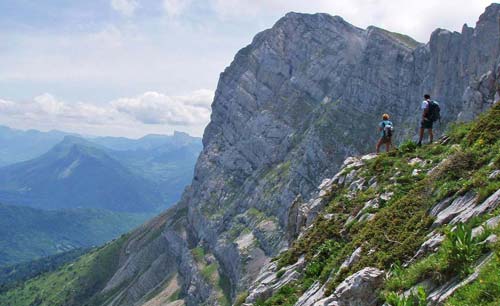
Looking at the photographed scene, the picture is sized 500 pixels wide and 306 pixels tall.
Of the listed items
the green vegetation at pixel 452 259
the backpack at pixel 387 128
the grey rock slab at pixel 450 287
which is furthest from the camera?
the backpack at pixel 387 128

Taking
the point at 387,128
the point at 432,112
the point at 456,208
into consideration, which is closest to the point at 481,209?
the point at 456,208

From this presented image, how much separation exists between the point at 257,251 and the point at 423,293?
594 ft

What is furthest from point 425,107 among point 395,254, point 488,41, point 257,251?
point 257,251

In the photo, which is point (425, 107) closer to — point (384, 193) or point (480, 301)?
point (384, 193)

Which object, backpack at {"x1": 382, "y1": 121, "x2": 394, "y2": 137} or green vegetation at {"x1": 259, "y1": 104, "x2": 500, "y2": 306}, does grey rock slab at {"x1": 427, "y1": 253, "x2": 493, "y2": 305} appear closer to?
green vegetation at {"x1": 259, "y1": 104, "x2": 500, "y2": 306}

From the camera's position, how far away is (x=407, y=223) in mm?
23172

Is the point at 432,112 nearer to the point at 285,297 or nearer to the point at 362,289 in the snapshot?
the point at 285,297

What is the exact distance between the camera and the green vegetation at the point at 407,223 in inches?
671

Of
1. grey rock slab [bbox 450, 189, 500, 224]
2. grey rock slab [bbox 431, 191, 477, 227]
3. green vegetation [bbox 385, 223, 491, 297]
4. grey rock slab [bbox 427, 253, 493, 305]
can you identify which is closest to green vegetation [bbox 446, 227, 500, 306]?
grey rock slab [bbox 427, 253, 493, 305]

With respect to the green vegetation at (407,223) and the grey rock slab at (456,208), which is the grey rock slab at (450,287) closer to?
the green vegetation at (407,223)

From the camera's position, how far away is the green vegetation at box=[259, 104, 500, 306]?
55.9 ft

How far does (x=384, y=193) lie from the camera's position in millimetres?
31000

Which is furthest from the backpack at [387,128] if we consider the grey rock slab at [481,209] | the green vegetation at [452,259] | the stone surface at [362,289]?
the green vegetation at [452,259]

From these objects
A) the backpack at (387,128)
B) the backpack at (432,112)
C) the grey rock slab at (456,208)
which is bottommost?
the grey rock slab at (456,208)
